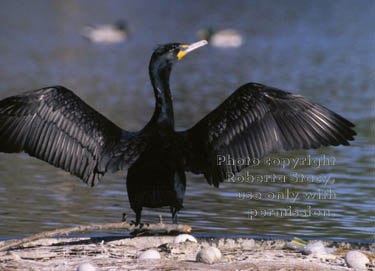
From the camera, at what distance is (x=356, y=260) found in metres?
6.71

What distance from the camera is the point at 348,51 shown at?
32156 millimetres

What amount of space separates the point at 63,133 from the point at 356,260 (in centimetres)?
304

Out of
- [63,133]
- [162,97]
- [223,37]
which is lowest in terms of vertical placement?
[63,133]

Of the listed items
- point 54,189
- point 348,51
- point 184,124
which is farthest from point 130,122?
point 348,51

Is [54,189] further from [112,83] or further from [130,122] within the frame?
[112,83]

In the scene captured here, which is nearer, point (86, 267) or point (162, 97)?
point (86, 267)

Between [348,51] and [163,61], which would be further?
[348,51]

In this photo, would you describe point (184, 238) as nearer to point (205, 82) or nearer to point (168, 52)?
point (168, 52)

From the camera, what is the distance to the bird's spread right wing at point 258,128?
758cm

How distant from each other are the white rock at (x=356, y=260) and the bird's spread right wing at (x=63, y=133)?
222 centimetres

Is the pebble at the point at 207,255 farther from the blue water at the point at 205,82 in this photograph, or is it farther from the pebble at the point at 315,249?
the blue water at the point at 205,82

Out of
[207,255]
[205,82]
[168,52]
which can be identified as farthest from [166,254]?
[205,82]

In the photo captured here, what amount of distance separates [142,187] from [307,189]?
14.9ft

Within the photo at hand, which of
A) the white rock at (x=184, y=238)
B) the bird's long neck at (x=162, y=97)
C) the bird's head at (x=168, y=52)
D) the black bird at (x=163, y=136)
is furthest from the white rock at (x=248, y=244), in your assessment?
the bird's head at (x=168, y=52)
